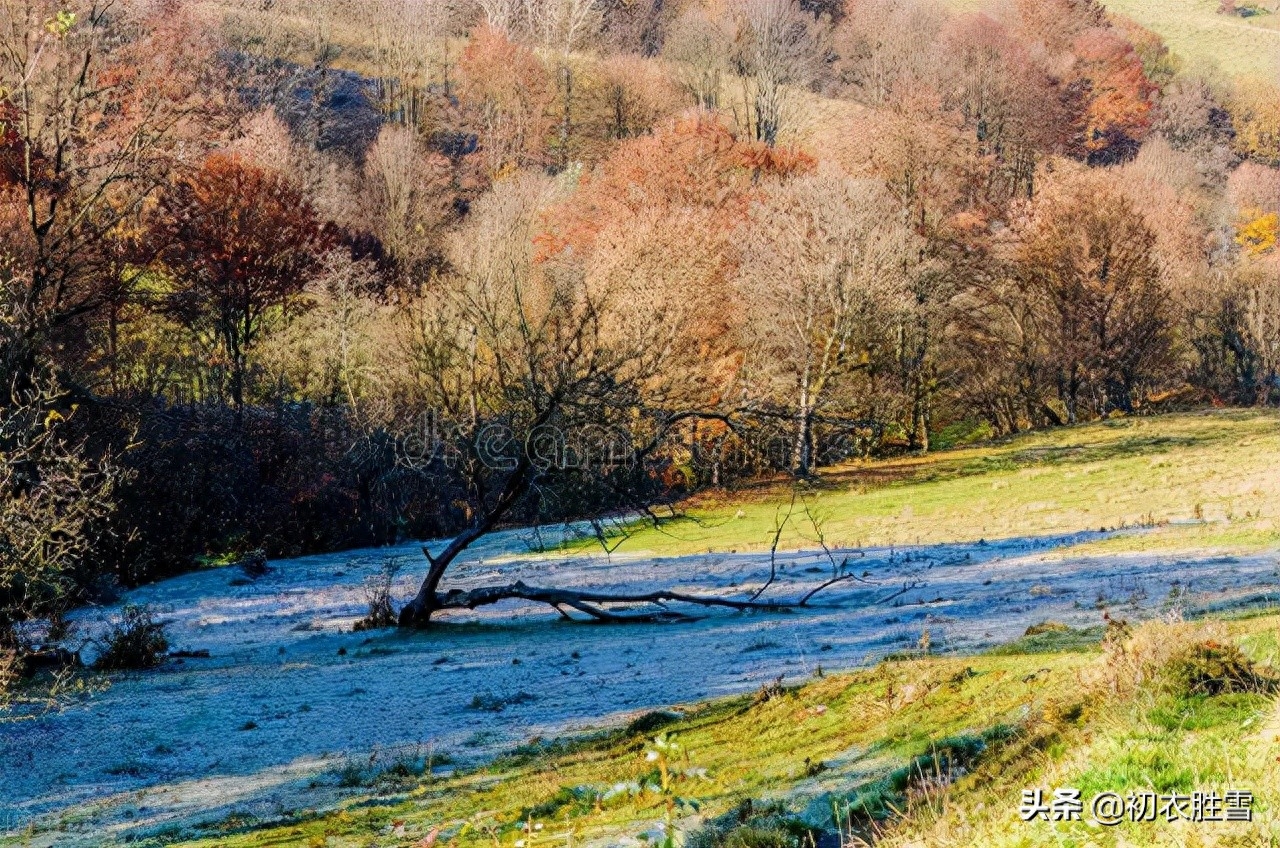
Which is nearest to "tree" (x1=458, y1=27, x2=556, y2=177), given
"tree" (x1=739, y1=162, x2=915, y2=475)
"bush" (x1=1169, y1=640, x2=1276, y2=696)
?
"tree" (x1=739, y1=162, x2=915, y2=475)

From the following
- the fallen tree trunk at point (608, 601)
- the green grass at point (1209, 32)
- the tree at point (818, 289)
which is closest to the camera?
the fallen tree trunk at point (608, 601)

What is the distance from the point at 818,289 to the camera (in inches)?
1451

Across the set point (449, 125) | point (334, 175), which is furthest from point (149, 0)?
point (449, 125)

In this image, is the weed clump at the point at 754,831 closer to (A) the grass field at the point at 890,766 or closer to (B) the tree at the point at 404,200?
(A) the grass field at the point at 890,766

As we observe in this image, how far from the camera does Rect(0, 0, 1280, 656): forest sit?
1659cm

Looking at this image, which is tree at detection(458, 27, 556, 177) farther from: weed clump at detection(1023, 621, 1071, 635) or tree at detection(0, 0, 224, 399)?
weed clump at detection(1023, 621, 1071, 635)

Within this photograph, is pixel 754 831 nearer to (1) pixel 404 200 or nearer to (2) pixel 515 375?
(2) pixel 515 375

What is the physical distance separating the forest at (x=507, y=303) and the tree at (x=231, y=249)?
130mm

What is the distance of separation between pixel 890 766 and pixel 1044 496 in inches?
907

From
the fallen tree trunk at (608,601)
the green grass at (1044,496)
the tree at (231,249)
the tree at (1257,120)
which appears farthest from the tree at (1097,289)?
the tree at (1257,120)

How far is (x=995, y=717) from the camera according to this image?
6.25m

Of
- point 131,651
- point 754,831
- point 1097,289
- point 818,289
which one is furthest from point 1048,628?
point 1097,289

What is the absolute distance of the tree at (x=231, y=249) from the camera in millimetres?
36488

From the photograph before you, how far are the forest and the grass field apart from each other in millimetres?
5134
